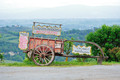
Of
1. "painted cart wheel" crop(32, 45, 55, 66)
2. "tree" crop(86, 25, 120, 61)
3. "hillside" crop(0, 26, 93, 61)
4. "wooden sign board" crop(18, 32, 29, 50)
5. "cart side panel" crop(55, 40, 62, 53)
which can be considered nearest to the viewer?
"painted cart wheel" crop(32, 45, 55, 66)

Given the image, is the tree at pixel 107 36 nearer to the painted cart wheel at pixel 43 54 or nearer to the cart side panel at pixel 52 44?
the cart side panel at pixel 52 44

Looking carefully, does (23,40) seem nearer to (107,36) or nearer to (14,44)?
(107,36)

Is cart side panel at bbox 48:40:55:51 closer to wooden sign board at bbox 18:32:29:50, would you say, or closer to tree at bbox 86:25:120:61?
wooden sign board at bbox 18:32:29:50

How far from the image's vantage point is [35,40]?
46.8 feet

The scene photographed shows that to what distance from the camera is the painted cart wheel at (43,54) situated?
1401cm

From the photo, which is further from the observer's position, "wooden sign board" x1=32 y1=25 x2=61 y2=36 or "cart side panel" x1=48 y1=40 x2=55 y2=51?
"cart side panel" x1=48 y1=40 x2=55 y2=51

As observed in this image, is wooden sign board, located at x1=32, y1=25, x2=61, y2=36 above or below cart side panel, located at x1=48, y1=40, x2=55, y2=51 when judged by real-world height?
above

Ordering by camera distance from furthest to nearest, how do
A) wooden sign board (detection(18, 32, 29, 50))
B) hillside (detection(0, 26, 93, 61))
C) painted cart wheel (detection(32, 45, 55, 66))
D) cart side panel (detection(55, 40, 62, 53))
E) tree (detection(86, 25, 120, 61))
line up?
1. hillside (detection(0, 26, 93, 61))
2. tree (detection(86, 25, 120, 61))
3. cart side panel (detection(55, 40, 62, 53))
4. wooden sign board (detection(18, 32, 29, 50))
5. painted cart wheel (detection(32, 45, 55, 66))

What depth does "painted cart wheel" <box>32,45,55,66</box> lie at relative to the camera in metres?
14.0

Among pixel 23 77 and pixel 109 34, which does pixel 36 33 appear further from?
pixel 109 34

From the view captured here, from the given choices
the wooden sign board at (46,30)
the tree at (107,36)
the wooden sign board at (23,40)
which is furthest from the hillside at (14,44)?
the wooden sign board at (23,40)

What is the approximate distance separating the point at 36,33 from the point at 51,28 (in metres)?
1.12

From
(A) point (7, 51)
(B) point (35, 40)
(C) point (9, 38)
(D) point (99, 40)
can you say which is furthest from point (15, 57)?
(B) point (35, 40)

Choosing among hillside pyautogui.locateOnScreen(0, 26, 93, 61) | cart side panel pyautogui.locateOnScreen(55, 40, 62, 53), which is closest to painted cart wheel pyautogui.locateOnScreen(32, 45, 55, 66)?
cart side panel pyautogui.locateOnScreen(55, 40, 62, 53)
